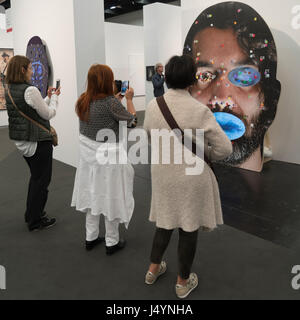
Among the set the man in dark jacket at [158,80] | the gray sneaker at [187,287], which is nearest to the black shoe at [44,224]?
the gray sneaker at [187,287]

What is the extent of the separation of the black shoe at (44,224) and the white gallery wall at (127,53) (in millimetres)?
8845

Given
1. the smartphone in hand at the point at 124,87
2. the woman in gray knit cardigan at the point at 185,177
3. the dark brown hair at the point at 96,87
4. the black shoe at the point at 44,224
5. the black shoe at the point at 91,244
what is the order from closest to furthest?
the woman in gray knit cardigan at the point at 185,177
the dark brown hair at the point at 96,87
the smartphone in hand at the point at 124,87
the black shoe at the point at 91,244
the black shoe at the point at 44,224

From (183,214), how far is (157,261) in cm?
49

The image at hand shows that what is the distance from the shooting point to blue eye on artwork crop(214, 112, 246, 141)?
15.4ft

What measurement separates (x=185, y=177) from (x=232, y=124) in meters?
3.21

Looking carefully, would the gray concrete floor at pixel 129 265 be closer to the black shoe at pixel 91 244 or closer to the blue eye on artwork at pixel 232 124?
the black shoe at pixel 91 244

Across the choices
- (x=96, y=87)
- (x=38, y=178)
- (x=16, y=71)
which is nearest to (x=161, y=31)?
(x=16, y=71)

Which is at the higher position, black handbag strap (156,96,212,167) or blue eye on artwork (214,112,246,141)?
black handbag strap (156,96,212,167)

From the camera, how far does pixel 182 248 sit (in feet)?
6.43

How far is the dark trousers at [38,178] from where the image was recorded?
2.93 m

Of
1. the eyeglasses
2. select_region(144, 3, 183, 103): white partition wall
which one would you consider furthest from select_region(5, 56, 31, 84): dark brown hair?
select_region(144, 3, 183, 103): white partition wall

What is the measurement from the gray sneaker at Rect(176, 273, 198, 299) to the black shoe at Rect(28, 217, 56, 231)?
153 centimetres

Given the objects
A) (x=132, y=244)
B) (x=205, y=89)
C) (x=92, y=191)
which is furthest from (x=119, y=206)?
(x=205, y=89)

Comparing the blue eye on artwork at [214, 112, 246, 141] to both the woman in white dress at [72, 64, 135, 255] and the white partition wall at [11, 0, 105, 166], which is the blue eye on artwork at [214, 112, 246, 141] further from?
the woman in white dress at [72, 64, 135, 255]
